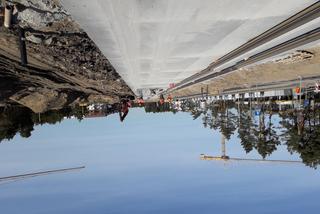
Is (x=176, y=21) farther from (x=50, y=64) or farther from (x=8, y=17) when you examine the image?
(x=50, y=64)

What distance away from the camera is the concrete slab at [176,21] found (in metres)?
11.4

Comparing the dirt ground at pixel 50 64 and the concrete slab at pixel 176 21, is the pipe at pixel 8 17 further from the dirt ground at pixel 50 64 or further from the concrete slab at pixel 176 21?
the dirt ground at pixel 50 64

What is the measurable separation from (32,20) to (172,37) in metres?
10.6

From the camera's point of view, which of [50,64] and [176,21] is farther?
[50,64]

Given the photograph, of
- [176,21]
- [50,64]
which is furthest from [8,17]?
[50,64]

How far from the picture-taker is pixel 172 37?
15320mm

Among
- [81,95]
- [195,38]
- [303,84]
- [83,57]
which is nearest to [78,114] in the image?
[81,95]

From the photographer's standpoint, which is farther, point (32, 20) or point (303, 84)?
point (303, 84)

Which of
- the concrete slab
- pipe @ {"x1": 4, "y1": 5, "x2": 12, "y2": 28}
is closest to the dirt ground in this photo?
the concrete slab

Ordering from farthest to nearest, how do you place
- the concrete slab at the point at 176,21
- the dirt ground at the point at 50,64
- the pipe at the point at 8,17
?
1. the dirt ground at the point at 50,64
2. the pipe at the point at 8,17
3. the concrete slab at the point at 176,21

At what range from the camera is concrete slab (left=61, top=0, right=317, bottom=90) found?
1141cm

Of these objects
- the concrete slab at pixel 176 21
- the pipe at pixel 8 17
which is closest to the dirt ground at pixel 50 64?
the concrete slab at pixel 176 21

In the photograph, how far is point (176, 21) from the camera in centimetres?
1256

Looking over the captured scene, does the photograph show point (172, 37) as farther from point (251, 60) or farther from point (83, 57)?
point (83, 57)
